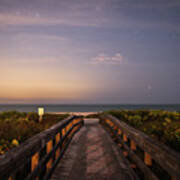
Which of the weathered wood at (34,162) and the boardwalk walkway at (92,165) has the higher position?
the weathered wood at (34,162)

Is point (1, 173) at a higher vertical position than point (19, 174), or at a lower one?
higher

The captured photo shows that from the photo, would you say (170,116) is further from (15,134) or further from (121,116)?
(15,134)

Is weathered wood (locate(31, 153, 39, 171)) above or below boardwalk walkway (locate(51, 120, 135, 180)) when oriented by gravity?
above

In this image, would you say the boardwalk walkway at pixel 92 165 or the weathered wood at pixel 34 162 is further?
the boardwalk walkway at pixel 92 165

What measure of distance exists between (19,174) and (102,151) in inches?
126

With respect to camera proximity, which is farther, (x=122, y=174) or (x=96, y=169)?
(x=96, y=169)

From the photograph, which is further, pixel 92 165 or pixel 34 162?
pixel 92 165

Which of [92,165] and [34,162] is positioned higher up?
[34,162]

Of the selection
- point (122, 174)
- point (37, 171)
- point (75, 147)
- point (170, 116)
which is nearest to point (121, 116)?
point (170, 116)

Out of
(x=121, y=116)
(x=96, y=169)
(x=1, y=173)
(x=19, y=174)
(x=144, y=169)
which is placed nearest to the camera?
(x=1, y=173)

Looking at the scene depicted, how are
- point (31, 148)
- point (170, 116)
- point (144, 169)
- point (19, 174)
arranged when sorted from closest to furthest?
→ point (31, 148)
point (144, 169)
point (19, 174)
point (170, 116)

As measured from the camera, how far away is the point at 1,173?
7.32 ft

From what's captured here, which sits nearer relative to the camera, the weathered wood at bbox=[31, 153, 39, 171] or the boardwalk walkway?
the weathered wood at bbox=[31, 153, 39, 171]

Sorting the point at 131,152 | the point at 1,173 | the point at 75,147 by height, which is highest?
the point at 1,173
